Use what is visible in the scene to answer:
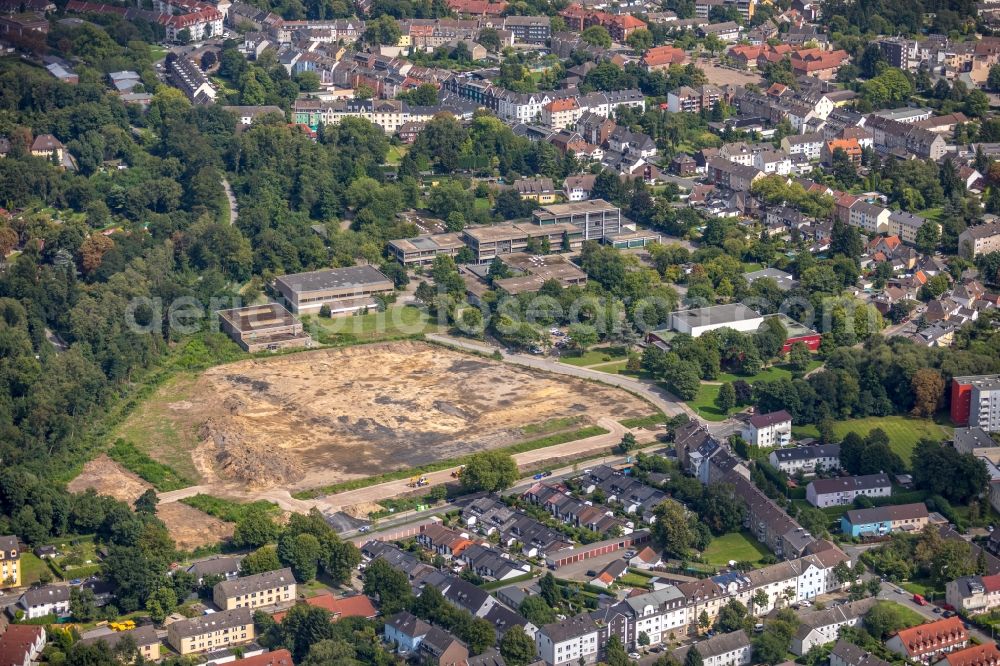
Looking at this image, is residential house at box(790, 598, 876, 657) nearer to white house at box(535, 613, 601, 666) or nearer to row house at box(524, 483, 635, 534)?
white house at box(535, 613, 601, 666)

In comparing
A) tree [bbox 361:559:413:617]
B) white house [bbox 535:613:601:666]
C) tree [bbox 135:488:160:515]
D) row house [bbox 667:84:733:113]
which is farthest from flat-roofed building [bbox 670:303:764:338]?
row house [bbox 667:84:733:113]

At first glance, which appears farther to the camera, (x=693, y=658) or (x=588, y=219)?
(x=588, y=219)

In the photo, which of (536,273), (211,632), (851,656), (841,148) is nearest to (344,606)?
(211,632)

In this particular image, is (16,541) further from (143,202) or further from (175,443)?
(143,202)

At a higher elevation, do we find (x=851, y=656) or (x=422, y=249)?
(x=422, y=249)

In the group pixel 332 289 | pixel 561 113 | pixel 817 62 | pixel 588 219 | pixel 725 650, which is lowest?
pixel 725 650

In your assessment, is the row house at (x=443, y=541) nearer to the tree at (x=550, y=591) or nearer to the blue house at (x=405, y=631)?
the tree at (x=550, y=591)

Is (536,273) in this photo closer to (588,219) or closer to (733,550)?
(588,219)
